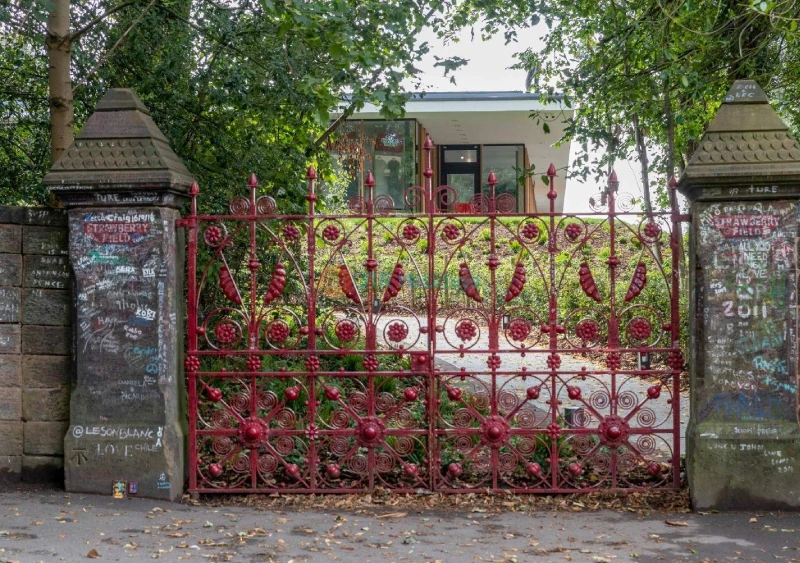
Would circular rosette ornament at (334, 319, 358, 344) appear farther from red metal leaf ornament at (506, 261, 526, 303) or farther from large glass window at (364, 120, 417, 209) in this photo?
large glass window at (364, 120, 417, 209)

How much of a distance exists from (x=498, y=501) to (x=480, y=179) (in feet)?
68.2

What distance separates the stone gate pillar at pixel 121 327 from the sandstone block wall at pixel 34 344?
19cm

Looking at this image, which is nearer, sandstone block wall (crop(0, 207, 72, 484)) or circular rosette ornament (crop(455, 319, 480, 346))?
circular rosette ornament (crop(455, 319, 480, 346))

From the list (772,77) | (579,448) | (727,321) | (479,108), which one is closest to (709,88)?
(772,77)

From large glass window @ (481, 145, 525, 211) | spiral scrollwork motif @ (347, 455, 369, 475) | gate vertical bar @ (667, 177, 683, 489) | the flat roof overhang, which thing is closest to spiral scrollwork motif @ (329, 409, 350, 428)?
spiral scrollwork motif @ (347, 455, 369, 475)

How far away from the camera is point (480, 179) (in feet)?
87.0

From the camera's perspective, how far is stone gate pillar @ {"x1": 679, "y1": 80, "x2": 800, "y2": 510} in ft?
19.7

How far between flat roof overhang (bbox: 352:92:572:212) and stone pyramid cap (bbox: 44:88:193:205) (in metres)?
11.3

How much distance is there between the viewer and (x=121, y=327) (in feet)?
20.7

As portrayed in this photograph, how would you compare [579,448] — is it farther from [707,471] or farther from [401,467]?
[401,467]

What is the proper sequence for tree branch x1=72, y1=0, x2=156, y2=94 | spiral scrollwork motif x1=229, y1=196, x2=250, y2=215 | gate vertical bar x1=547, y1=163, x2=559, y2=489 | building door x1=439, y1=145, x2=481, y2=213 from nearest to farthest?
1. gate vertical bar x1=547, y1=163, x2=559, y2=489
2. spiral scrollwork motif x1=229, y1=196, x2=250, y2=215
3. tree branch x1=72, y1=0, x2=156, y2=94
4. building door x1=439, y1=145, x2=481, y2=213

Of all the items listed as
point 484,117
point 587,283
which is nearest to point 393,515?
point 587,283

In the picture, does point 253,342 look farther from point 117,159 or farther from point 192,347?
point 117,159

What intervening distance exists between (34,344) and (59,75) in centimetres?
236
